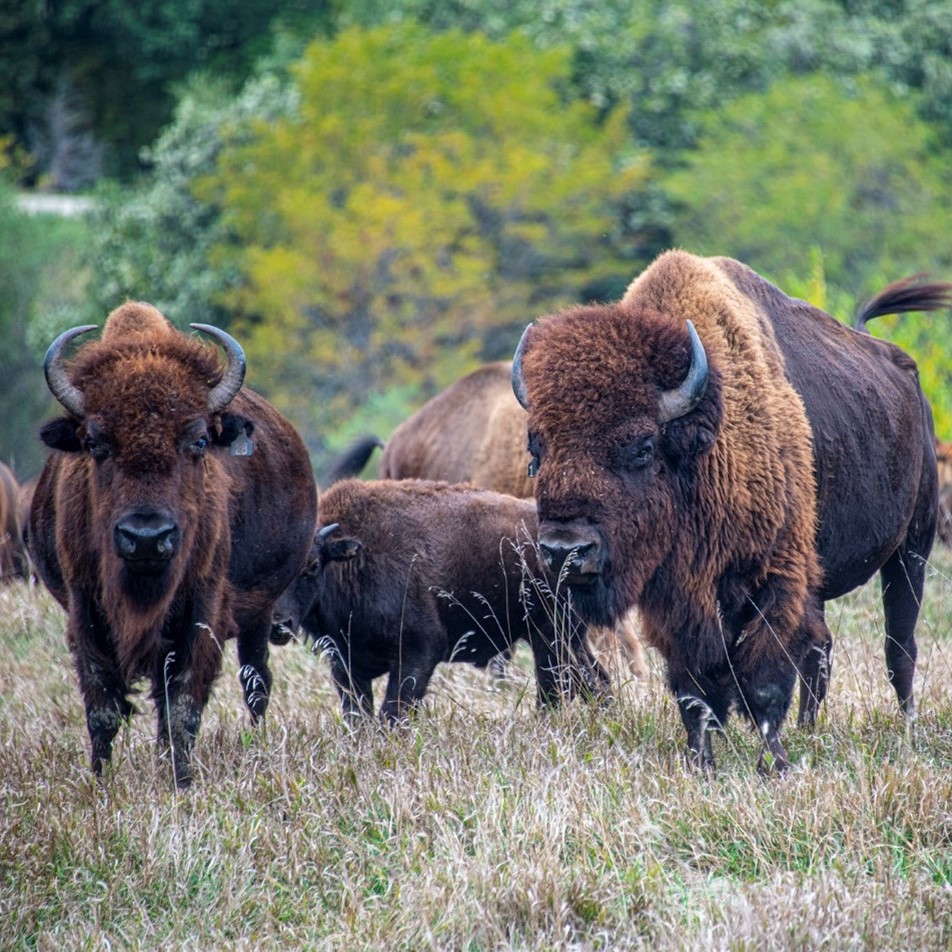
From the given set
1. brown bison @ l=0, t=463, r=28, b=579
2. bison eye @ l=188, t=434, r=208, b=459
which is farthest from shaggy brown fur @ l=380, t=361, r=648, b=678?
bison eye @ l=188, t=434, r=208, b=459

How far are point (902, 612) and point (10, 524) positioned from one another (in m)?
8.53

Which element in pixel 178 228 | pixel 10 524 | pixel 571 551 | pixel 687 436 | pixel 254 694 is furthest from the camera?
pixel 178 228

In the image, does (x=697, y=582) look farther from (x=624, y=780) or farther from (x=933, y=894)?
(x=933, y=894)

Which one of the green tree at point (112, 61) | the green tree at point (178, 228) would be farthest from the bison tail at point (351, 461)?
the green tree at point (112, 61)

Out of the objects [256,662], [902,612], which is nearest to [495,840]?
[256,662]

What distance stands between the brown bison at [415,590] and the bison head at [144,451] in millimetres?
1612

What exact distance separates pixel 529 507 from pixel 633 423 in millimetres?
Answer: 2714

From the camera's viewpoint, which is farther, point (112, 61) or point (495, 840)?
point (112, 61)

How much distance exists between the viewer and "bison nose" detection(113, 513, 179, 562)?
5711 millimetres

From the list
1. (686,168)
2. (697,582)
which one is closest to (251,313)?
(686,168)

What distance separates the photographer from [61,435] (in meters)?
6.13

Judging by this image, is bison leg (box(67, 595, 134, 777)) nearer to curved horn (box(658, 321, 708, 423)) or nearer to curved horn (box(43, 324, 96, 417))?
curved horn (box(43, 324, 96, 417))

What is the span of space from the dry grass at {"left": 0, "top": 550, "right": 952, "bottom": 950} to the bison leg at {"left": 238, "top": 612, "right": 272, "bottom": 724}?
936 millimetres

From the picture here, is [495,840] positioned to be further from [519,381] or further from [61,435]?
[61,435]
